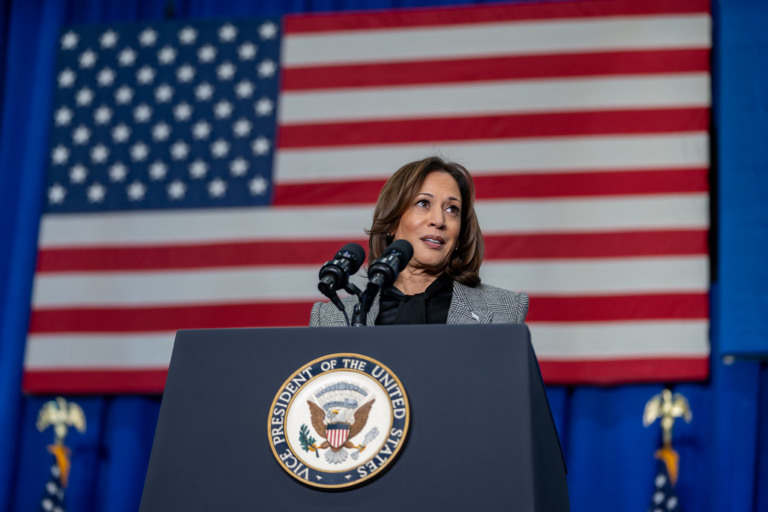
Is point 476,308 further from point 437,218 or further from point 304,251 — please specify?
point 304,251

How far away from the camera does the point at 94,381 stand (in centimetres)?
418

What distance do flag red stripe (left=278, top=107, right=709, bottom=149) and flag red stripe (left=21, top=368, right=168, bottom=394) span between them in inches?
49.3

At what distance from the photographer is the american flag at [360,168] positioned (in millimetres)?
3855

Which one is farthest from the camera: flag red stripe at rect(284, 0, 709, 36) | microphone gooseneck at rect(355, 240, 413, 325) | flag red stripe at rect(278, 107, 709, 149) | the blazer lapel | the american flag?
flag red stripe at rect(284, 0, 709, 36)

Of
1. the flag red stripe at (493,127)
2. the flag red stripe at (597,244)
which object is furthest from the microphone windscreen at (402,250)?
the flag red stripe at (493,127)

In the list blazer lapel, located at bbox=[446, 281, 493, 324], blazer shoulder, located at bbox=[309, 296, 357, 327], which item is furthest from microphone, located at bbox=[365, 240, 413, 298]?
blazer shoulder, located at bbox=[309, 296, 357, 327]

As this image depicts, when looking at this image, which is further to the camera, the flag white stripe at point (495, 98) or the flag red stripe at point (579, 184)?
the flag white stripe at point (495, 98)

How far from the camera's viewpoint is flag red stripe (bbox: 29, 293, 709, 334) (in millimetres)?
3779

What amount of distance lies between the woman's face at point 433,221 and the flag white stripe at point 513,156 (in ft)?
5.08

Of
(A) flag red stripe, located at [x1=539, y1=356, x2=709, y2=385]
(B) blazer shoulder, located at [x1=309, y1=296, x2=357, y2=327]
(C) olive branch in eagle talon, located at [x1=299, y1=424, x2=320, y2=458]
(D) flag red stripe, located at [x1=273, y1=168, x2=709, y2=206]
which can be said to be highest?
(D) flag red stripe, located at [x1=273, y1=168, x2=709, y2=206]

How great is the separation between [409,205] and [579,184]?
1884 mm

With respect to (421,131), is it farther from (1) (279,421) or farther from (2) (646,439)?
(1) (279,421)

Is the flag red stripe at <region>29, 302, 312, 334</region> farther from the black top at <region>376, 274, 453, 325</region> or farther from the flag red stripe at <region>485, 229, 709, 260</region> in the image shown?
the black top at <region>376, 274, 453, 325</region>

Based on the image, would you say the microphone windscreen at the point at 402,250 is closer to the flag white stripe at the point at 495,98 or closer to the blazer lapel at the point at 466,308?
the blazer lapel at the point at 466,308
